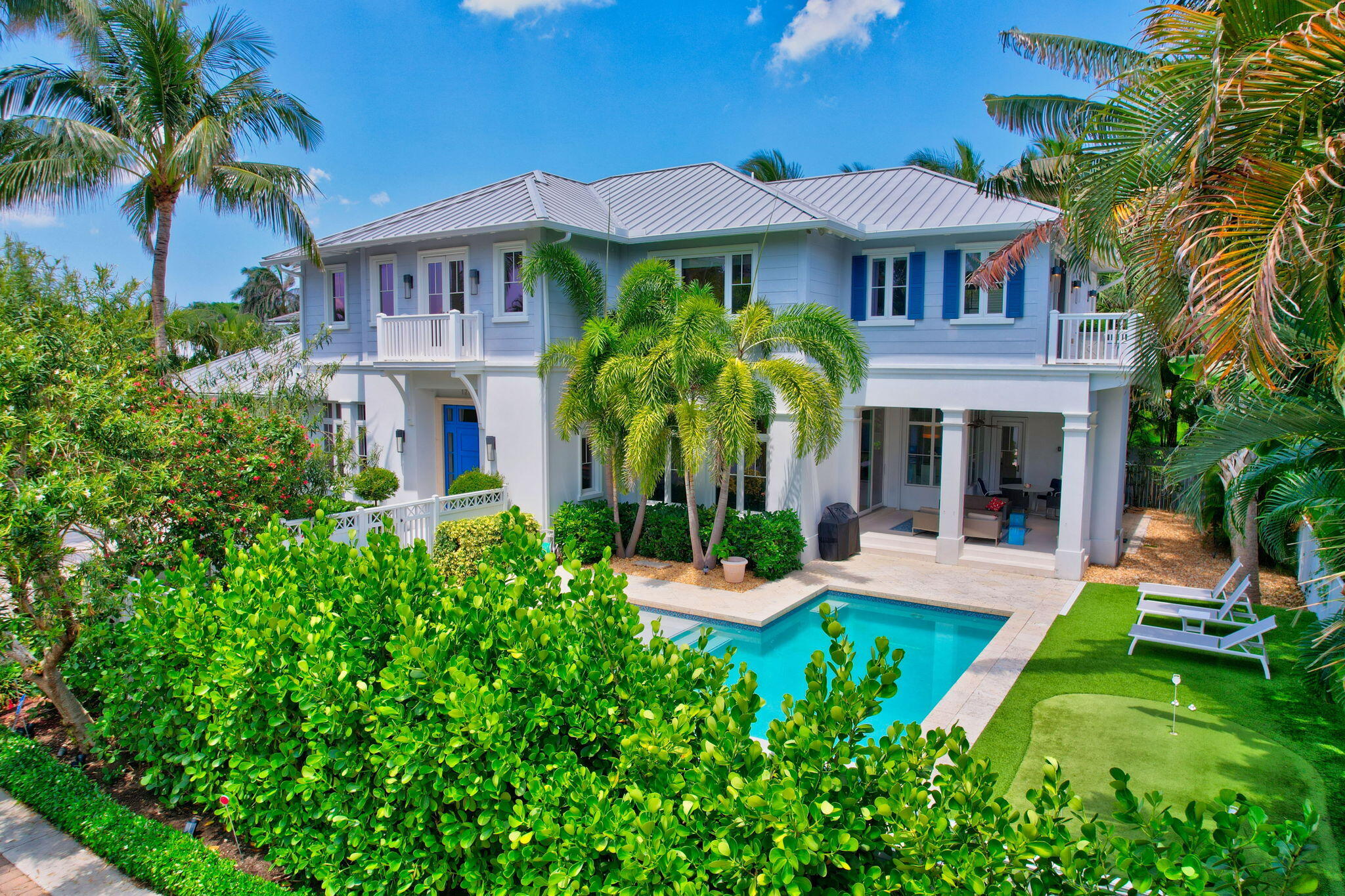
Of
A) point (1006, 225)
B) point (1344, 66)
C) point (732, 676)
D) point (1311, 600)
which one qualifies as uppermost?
point (1006, 225)

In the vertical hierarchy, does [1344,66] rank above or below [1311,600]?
above

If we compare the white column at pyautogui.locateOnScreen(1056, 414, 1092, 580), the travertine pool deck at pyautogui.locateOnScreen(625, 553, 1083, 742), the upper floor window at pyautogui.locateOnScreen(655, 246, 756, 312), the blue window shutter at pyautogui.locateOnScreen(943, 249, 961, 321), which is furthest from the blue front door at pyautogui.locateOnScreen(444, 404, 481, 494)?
the white column at pyautogui.locateOnScreen(1056, 414, 1092, 580)

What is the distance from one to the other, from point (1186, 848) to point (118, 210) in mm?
22843

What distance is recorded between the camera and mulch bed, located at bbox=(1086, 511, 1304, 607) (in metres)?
14.2

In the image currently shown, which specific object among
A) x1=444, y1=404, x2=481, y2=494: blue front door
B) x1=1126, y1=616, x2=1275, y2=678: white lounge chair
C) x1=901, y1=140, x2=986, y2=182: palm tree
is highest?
x1=901, y1=140, x2=986, y2=182: palm tree

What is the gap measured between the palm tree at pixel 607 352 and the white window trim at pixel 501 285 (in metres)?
0.98

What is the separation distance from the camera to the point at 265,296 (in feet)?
193

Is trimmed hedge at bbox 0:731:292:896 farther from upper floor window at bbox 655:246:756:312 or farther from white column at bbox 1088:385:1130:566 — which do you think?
white column at bbox 1088:385:1130:566

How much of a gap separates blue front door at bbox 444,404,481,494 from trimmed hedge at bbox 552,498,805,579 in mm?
3603

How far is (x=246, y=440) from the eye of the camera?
10953mm

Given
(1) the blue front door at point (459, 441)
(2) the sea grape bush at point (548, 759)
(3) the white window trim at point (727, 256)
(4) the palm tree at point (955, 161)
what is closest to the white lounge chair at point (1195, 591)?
(2) the sea grape bush at point (548, 759)

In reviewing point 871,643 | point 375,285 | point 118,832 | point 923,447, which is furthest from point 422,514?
point 923,447

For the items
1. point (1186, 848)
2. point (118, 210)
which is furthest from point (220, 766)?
point (118, 210)

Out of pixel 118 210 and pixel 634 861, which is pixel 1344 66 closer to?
pixel 634 861
